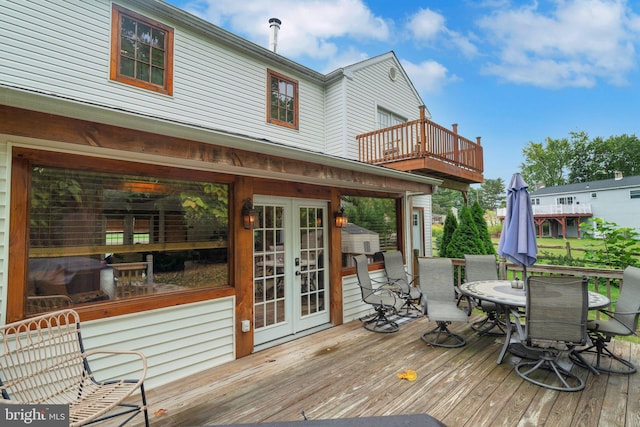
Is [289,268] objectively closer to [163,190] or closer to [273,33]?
[163,190]

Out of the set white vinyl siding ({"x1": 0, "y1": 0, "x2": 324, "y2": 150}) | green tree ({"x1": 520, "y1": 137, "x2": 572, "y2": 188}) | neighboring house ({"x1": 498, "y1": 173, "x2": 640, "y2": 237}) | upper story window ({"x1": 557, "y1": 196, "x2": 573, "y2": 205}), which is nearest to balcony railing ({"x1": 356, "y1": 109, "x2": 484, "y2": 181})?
white vinyl siding ({"x1": 0, "y1": 0, "x2": 324, "y2": 150})

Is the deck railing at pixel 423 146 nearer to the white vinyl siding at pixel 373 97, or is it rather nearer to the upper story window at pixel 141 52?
the white vinyl siding at pixel 373 97

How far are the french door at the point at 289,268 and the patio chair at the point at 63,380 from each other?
6.63 feet

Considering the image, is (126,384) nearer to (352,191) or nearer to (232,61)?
(352,191)

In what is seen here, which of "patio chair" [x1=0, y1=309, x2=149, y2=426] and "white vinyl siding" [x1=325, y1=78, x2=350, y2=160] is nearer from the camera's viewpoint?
"patio chair" [x1=0, y1=309, x2=149, y2=426]

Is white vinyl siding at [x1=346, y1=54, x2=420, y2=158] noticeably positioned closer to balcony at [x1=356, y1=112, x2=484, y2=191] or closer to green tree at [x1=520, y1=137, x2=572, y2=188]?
balcony at [x1=356, y1=112, x2=484, y2=191]

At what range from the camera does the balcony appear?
694 cm

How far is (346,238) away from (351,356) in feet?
6.95

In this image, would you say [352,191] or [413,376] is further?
[352,191]

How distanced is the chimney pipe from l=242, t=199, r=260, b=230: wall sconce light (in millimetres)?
6724

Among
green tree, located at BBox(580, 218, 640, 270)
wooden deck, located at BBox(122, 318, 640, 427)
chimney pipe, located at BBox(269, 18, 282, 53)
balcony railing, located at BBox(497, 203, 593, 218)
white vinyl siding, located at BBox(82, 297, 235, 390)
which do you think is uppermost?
chimney pipe, located at BBox(269, 18, 282, 53)

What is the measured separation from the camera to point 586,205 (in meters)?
24.9

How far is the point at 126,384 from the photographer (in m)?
2.19

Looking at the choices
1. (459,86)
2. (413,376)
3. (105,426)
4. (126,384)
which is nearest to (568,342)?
(413,376)
